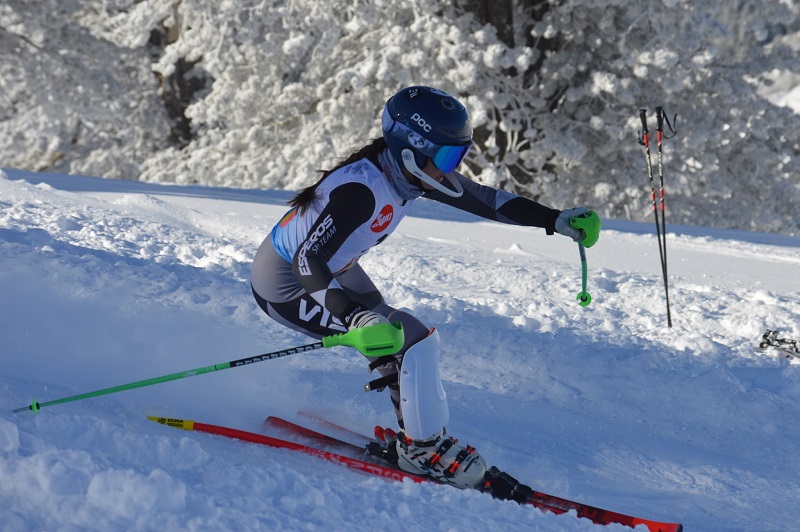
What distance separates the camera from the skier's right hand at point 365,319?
322 centimetres

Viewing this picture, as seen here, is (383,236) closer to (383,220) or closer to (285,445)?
(383,220)

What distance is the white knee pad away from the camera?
3.46 metres

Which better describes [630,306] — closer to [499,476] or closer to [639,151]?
[499,476]

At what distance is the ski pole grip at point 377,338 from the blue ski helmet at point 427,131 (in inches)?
30.0

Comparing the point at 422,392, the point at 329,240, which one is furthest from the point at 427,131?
the point at 422,392

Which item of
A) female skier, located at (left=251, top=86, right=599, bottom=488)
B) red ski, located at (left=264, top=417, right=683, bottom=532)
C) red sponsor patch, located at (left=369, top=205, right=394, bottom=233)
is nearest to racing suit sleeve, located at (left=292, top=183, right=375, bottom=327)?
female skier, located at (left=251, top=86, right=599, bottom=488)

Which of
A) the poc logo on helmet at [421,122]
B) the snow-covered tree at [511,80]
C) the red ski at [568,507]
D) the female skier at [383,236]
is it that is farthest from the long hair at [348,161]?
the snow-covered tree at [511,80]

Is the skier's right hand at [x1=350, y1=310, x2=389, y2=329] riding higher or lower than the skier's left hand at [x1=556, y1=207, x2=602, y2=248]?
lower

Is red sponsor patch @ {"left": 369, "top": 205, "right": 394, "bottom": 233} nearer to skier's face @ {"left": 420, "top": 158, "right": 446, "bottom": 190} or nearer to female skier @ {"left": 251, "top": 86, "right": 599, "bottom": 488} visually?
female skier @ {"left": 251, "top": 86, "right": 599, "bottom": 488}

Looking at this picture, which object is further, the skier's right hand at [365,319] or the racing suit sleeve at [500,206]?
the racing suit sleeve at [500,206]

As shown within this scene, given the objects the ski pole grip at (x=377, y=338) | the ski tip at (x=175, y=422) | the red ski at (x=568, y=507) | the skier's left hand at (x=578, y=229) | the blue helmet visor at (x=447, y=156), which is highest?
the blue helmet visor at (x=447, y=156)

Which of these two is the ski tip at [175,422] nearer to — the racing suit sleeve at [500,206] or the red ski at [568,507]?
the red ski at [568,507]

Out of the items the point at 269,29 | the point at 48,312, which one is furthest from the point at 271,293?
the point at 269,29

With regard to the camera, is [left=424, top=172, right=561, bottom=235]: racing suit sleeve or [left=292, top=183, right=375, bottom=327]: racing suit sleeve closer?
[left=292, top=183, right=375, bottom=327]: racing suit sleeve
